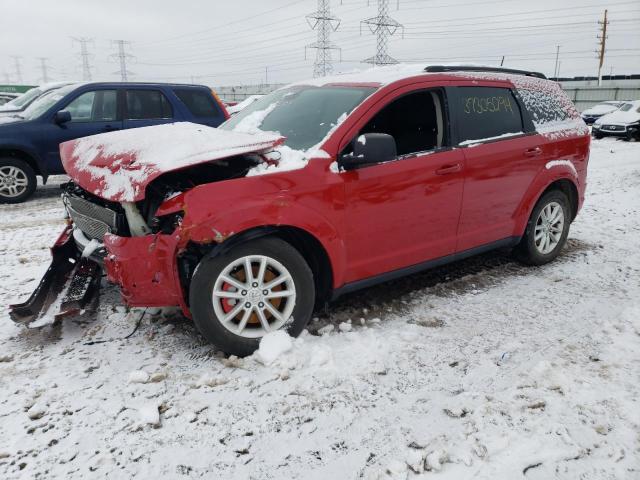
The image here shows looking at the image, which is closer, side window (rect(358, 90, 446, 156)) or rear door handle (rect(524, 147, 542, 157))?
side window (rect(358, 90, 446, 156))

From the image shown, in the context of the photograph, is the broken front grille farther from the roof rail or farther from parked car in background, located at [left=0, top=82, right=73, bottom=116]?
parked car in background, located at [left=0, top=82, right=73, bottom=116]

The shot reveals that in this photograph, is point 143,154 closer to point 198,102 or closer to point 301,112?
point 301,112

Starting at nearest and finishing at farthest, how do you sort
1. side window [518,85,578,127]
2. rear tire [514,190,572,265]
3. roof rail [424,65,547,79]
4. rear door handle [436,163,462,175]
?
1. rear door handle [436,163,462,175]
2. roof rail [424,65,547,79]
3. side window [518,85,578,127]
4. rear tire [514,190,572,265]

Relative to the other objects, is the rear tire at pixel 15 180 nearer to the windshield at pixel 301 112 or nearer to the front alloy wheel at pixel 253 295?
the windshield at pixel 301 112

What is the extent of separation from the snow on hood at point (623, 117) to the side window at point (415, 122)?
16.1 meters

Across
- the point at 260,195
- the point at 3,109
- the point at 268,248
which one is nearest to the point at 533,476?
the point at 268,248

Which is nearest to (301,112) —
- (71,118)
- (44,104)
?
(71,118)

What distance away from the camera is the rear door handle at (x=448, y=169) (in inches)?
137

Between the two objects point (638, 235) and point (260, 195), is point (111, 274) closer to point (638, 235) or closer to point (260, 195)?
point (260, 195)

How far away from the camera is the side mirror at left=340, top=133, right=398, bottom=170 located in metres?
2.93

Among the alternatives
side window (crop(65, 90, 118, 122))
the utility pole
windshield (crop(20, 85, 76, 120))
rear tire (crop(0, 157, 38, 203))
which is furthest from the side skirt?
the utility pole

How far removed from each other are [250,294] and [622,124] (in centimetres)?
1783

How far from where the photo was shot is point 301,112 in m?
3.60

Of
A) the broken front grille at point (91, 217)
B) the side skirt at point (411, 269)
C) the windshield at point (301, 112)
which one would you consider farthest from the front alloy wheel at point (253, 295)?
the windshield at point (301, 112)
